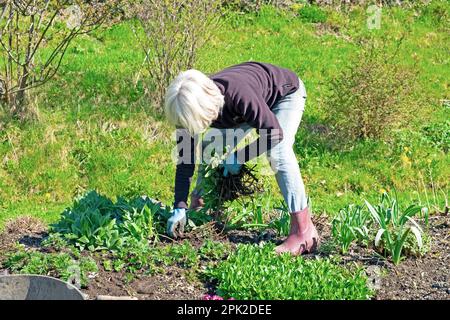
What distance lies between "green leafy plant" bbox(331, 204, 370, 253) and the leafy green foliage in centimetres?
112

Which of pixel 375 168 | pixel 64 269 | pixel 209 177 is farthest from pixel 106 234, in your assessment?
pixel 375 168

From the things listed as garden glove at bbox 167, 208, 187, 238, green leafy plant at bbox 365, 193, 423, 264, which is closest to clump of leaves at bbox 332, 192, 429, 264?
green leafy plant at bbox 365, 193, 423, 264

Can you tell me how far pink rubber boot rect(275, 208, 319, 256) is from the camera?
5.18 m

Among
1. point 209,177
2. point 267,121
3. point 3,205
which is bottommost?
point 3,205

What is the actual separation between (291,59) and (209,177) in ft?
16.3

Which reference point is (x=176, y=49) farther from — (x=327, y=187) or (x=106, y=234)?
(x=106, y=234)

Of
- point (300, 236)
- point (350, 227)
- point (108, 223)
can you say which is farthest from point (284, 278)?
point (108, 223)

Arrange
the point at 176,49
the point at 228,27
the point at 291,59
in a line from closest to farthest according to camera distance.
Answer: the point at 176,49, the point at 291,59, the point at 228,27

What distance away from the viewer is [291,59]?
1027 cm

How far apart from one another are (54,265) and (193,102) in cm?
124

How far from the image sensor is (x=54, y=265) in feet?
15.9

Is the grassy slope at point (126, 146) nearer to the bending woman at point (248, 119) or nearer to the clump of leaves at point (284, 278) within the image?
the bending woman at point (248, 119)

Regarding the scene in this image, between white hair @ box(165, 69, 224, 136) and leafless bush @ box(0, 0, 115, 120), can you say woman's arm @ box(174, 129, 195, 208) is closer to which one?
white hair @ box(165, 69, 224, 136)

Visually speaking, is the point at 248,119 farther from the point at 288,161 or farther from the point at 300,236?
the point at 300,236
